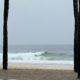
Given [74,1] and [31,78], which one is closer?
[31,78]

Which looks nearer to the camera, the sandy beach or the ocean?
the sandy beach

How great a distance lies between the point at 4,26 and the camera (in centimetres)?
1489

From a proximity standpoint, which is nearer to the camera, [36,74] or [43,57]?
[36,74]

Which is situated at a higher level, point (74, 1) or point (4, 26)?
point (74, 1)

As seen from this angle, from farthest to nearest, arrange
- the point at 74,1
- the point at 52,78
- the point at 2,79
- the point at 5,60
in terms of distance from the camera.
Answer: the point at 5,60
the point at 74,1
the point at 52,78
the point at 2,79

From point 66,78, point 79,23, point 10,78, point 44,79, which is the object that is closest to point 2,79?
point 10,78

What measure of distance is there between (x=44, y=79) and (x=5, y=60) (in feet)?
12.1

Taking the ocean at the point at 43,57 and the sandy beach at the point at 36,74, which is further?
the ocean at the point at 43,57

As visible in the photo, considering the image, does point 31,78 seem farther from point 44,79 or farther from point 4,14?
point 4,14

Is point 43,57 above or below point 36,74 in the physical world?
below

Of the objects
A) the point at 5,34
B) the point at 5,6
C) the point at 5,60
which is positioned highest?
the point at 5,6

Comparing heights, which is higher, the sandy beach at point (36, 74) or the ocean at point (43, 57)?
the sandy beach at point (36, 74)

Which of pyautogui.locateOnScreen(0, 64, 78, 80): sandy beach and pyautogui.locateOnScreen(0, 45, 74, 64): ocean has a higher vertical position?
pyautogui.locateOnScreen(0, 64, 78, 80): sandy beach

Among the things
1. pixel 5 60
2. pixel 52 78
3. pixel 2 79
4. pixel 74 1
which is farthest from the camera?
pixel 5 60
